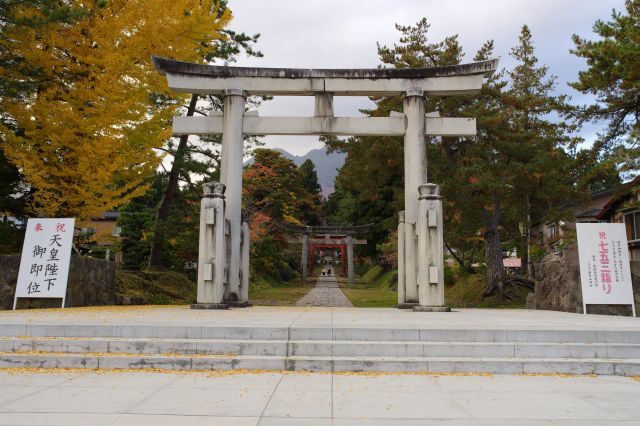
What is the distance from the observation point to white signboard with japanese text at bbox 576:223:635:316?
1037 cm

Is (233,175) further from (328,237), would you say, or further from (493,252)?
(328,237)

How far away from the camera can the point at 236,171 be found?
39.0 ft

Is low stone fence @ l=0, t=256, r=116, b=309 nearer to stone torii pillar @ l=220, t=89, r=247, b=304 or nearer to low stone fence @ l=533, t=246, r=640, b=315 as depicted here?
stone torii pillar @ l=220, t=89, r=247, b=304

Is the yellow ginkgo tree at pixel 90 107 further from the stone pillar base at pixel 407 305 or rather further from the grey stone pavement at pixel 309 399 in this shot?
the stone pillar base at pixel 407 305

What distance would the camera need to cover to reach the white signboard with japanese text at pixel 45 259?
10805 millimetres

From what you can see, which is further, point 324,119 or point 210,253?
point 324,119

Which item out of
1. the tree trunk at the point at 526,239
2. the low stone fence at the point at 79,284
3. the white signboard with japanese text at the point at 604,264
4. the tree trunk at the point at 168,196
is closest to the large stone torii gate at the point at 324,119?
the white signboard with japanese text at the point at 604,264

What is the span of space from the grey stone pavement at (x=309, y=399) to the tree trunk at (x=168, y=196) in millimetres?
11319

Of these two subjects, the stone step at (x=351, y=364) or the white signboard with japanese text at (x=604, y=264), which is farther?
the white signboard with japanese text at (x=604, y=264)

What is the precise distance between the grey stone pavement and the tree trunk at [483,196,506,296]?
1248cm

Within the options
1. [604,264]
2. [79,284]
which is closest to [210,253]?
[79,284]

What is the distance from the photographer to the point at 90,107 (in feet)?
41.8

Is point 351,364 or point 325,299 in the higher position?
point 325,299

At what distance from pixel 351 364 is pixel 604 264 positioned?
7.58 m
